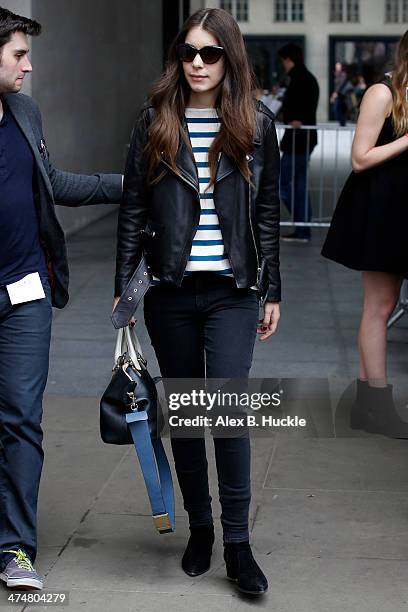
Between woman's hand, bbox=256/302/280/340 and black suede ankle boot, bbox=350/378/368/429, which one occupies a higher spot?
woman's hand, bbox=256/302/280/340

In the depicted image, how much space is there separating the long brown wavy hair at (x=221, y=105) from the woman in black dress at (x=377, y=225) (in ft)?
5.09

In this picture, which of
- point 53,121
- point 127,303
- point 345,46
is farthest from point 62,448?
point 345,46

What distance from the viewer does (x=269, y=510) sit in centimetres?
489

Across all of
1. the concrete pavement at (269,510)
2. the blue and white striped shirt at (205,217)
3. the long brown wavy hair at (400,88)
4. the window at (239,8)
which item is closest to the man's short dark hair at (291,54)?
the concrete pavement at (269,510)

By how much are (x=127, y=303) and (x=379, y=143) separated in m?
1.97

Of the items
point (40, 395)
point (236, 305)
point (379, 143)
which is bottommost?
point (40, 395)

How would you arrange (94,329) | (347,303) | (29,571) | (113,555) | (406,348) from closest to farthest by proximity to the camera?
(29,571) → (113,555) → (406,348) → (94,329) → (347,303)

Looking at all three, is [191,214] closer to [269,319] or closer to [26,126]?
[269,319]

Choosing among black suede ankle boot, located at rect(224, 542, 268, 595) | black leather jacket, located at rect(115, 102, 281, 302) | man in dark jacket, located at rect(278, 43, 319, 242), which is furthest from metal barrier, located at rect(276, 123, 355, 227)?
black suede ankle boot, located at rect(224, 542, 268, 595)

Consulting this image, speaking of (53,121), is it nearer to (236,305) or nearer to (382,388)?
(382,388)

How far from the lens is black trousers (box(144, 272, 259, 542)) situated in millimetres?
4109

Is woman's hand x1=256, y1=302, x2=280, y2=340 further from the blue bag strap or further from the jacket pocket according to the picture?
the blue bag strap

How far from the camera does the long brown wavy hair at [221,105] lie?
4.03m

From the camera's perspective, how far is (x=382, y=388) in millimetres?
5879
